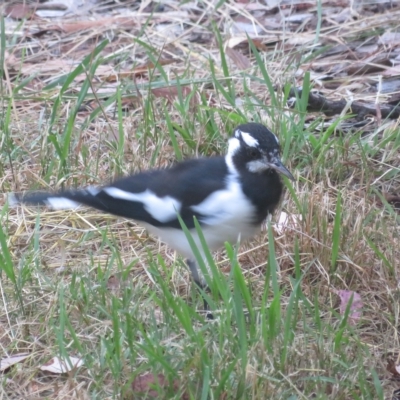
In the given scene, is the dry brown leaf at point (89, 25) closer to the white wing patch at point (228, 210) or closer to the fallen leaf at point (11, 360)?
the white wing patch at point (228, 210)

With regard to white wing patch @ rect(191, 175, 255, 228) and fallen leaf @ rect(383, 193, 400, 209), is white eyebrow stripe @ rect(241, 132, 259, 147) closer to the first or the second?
white wing patch @ rect(191, 175, 255, 228)

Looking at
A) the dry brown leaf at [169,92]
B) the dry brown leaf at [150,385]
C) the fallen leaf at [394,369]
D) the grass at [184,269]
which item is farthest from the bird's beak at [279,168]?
the dry brown leaf at [169,92]

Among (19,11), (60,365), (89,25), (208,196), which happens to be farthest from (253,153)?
(19,11)

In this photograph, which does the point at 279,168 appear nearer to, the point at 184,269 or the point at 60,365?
the point at 184,269

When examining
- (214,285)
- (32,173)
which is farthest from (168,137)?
(214,285)

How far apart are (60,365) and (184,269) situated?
2.73ft

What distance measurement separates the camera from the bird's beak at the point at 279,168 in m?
3.37

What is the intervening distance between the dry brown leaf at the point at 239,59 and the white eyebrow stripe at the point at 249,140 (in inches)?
77.7

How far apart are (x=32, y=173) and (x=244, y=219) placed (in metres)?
1.38

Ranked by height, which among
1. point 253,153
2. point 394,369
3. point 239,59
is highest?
point 253,153

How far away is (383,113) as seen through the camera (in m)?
4.81

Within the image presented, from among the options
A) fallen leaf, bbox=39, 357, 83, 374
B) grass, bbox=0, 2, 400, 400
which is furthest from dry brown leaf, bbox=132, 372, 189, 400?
fallen leaf, bbox=39, 357, 83, 374

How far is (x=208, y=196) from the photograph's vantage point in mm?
3379

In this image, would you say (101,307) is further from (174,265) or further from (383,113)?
(383,113)
